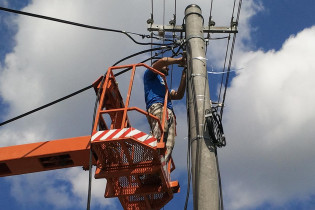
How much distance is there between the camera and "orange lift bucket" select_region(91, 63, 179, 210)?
5.86 meters

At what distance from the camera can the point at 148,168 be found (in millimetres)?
6176

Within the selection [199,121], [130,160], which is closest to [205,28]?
[199,121]

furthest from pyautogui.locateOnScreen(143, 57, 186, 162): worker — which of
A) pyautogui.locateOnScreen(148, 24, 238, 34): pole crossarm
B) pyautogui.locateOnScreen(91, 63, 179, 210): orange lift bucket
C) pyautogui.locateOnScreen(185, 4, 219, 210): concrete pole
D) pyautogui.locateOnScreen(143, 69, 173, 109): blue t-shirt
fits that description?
pyautogui.locateOnScreen(148, 24, 238, 34): pole crossarm

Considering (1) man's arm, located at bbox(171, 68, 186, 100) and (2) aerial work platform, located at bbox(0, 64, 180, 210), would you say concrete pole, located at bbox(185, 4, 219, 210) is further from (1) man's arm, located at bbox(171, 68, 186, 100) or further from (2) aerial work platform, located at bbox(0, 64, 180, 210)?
(1) man's arm, located at bbox(171, 68, 186, 100)

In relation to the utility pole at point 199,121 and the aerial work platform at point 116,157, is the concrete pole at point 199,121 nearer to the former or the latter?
the utility pole at point 199,121

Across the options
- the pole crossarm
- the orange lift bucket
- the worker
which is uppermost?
the pole crossarm

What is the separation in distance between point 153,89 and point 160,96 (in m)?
0.21

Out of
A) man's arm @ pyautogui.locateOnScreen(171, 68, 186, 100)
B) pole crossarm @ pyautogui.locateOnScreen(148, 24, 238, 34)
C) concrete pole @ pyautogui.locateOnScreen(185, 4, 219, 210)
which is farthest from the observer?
pole crossarm @ pyautogui.locateOnScreen(148, 24, 238, 34)

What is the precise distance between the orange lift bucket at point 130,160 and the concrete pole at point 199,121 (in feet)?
2.25

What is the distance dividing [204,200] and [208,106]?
1.47m

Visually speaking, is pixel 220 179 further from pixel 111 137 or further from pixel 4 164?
pixel 4 164

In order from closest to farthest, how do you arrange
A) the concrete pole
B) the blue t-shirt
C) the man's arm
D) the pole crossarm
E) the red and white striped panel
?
the concrete pole < the red and white striped panel < the blue t-shirt < the man's arm < the pole crossarm

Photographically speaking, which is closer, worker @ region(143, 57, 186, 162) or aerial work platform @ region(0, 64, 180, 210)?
aerial work platform @ region(0, 64, 180, 210)

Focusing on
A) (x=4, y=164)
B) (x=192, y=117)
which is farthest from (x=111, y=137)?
(x=4, y=164)
